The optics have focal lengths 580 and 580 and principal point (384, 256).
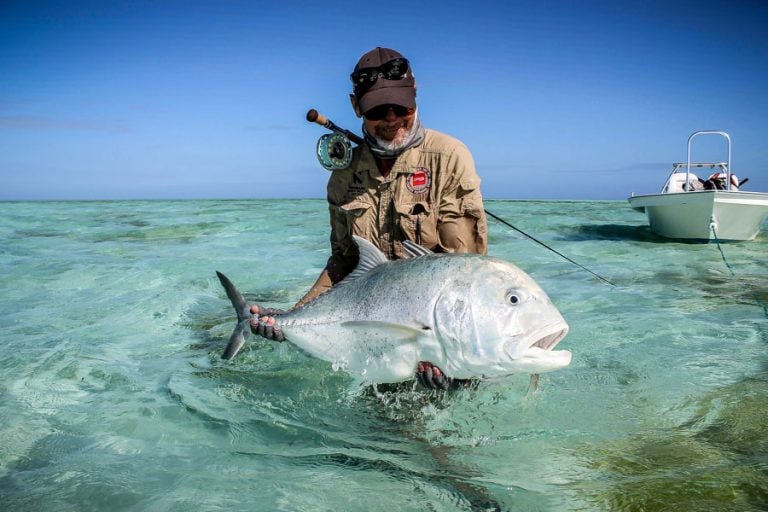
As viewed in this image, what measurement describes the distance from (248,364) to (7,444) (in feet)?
5.52

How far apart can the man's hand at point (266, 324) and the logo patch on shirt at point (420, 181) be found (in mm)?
1023

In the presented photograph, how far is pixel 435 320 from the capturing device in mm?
2396

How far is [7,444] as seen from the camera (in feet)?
9.62

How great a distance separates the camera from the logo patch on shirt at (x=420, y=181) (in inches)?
131

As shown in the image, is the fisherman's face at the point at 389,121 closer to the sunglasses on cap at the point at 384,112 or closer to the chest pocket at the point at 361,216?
the sunglasses on cap at the point at 384,112

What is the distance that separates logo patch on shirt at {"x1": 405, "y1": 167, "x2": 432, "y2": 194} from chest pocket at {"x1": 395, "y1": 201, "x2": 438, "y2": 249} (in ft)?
0.26

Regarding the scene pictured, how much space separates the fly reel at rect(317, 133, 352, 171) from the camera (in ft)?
11.4

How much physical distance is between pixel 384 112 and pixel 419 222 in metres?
0.65

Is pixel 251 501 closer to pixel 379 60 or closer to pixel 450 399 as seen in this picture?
pixel 450 399

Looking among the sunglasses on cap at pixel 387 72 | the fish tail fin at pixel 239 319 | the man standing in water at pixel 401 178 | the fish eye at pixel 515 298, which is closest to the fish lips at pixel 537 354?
the fish eye at pixel 515 298

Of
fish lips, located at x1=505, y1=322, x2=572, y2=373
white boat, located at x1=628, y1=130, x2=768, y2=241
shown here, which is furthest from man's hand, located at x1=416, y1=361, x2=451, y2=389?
white boat, located at x1=628, y1=130, x2=768, y2=241

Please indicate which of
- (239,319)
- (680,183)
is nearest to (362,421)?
(239,319)

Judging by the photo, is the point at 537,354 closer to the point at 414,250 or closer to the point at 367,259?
the point at 414,250

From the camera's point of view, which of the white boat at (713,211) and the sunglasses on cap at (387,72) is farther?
the white boat at (713,211)
